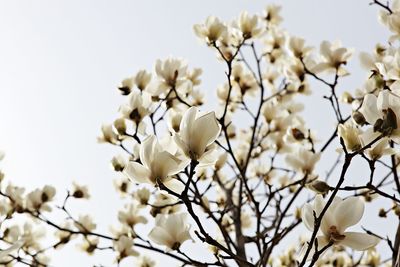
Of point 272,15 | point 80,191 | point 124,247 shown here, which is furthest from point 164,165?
point 272,15

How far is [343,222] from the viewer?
79 cm

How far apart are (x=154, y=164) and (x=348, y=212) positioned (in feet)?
1.16

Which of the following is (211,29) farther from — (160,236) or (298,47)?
(160,236)

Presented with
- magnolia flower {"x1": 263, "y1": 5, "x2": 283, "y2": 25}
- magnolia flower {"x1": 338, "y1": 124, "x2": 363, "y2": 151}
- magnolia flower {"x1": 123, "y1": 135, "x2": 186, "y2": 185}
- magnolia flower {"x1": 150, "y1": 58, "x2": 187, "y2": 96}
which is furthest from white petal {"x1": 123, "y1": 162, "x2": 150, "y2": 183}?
magnolia flower {"x1": 263, "y1": 5, "x2": 283, "y2": 25}

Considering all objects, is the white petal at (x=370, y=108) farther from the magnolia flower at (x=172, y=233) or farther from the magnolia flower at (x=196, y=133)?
the magnolia flower at (x=172, y=233)

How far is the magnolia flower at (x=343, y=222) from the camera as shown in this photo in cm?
78

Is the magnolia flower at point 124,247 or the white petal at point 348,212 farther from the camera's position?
the magnolia flower at point 124,247

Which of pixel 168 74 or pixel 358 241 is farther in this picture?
pixel 168 74

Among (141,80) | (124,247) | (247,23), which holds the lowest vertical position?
(124,247)

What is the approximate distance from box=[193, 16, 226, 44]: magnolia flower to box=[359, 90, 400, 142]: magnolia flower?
96 centimetres

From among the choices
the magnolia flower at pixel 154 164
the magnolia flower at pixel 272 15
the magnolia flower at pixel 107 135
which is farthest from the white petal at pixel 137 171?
the magnolia flower at pixel 272 15

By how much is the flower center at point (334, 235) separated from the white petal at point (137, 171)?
1.10 ft

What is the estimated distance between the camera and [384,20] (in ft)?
5.06

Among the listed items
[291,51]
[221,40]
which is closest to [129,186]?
[221,40]
